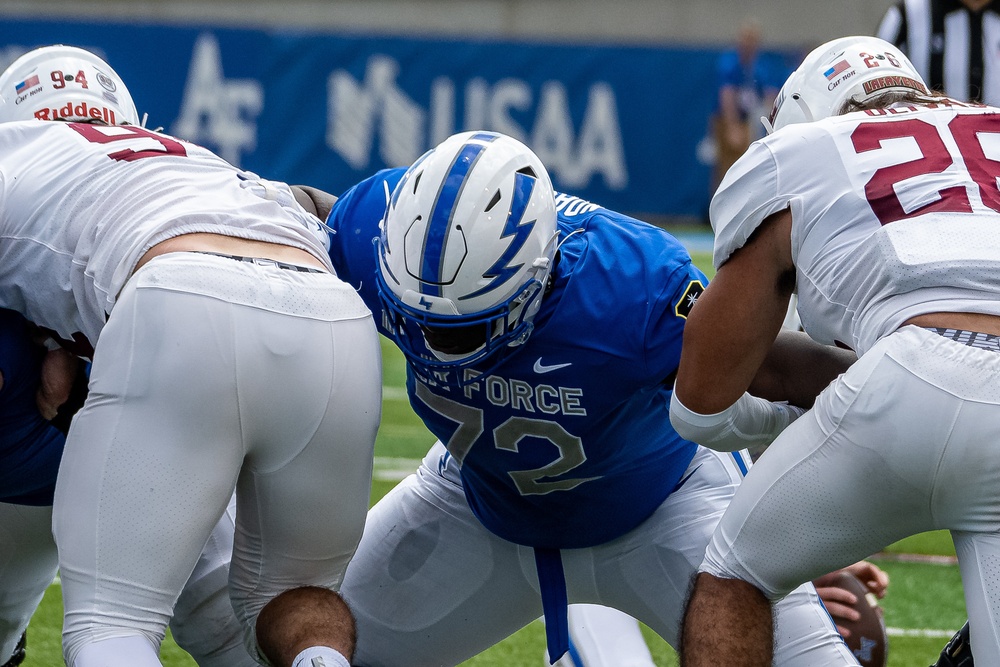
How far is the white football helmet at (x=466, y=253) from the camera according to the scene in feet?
8.68

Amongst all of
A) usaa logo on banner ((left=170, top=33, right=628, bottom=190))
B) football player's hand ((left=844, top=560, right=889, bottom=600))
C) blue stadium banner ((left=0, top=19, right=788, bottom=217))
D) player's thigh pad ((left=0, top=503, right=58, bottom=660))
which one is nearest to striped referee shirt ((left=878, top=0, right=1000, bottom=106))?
football player's hand ((left=844, top=560, right=889, bottom=600))

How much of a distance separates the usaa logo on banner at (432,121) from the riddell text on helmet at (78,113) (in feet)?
35.5

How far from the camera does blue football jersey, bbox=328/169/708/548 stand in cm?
279

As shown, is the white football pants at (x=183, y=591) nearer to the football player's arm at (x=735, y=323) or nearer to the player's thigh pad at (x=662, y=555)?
the player's thigh pad at (x=662, y=555)

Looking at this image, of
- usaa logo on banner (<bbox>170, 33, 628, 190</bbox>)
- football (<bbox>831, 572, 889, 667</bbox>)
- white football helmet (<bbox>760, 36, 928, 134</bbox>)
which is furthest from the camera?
usaa logo on banner (<bbox>170, 33, 628, 190</bbox>)

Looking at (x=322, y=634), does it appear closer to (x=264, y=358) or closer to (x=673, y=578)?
(x=264, y=358)

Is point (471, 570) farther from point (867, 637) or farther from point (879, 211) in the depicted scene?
point (879, 211)

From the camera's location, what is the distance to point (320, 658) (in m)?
2.49

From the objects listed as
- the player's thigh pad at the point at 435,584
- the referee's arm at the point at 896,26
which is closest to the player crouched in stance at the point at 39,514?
the player's thigh pad at the point at 435,584

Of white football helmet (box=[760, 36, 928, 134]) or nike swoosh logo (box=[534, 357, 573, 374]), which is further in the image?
white football helmet (box=[760, 36, 928, 134])

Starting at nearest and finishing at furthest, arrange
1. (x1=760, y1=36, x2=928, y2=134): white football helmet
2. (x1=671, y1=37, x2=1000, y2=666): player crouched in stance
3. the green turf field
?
(x1=671, y1=37, x2=1000, y2=666): player crouched in stance → (x1=760, y1=36, x2=928, y2=134): white football helmet → the green turf field

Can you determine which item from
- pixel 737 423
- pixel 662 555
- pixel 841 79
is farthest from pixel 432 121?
pixel 737 423

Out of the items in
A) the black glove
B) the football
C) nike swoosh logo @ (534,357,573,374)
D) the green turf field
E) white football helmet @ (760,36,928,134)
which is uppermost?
white football helmet @ (760,36,928,134)

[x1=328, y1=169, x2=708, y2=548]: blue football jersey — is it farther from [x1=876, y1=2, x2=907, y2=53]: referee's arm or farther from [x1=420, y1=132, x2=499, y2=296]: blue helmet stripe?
[x1=876, y1=2, x2=907, y2=53]: referee's arm
